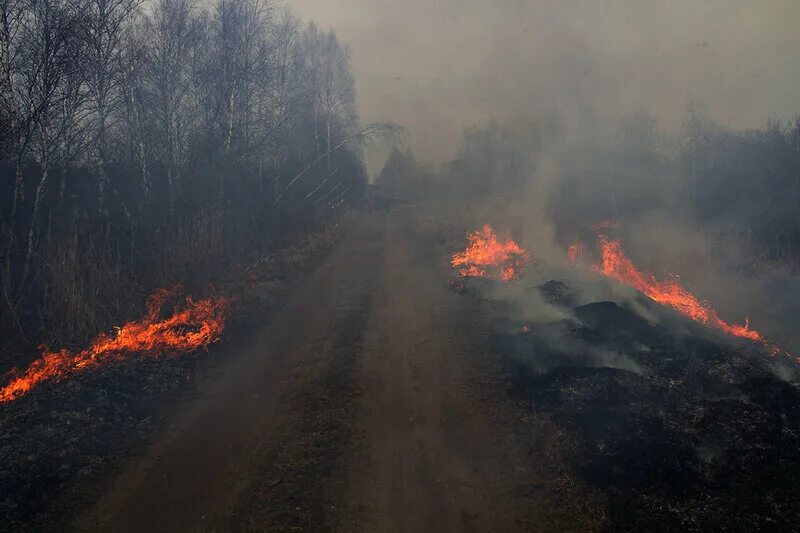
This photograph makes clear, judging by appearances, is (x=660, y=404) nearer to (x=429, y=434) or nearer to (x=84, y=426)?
(x=429, y=434)

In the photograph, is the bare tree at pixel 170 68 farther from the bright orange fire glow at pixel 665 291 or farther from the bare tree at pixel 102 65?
the bright orange fire glow at pixel 665 291

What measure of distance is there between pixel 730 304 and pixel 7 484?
1998 centimetres

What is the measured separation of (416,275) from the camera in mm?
16562

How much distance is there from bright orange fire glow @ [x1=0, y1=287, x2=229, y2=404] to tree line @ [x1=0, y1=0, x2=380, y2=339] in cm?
69

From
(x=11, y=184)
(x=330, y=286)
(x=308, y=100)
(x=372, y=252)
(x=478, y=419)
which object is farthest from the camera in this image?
(x=308, y=100)

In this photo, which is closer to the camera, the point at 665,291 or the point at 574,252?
the point at 665,291

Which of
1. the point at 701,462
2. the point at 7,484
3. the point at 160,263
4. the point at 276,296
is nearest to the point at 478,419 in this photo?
the point at 701,462

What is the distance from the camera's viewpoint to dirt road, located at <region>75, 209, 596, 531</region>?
5781 millimetres

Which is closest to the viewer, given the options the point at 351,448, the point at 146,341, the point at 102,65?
the point at 351,448

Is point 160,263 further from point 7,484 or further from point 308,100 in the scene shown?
point 308,100

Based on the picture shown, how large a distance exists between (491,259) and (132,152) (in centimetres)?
1415

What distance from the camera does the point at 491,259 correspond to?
53.7 ft

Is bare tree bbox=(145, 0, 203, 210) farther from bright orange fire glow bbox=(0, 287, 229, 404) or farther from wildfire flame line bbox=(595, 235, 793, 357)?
wildfire flame line bbox=(595, 235, 793, 357)

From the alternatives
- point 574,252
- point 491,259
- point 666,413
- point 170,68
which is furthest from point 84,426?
point 574,252
